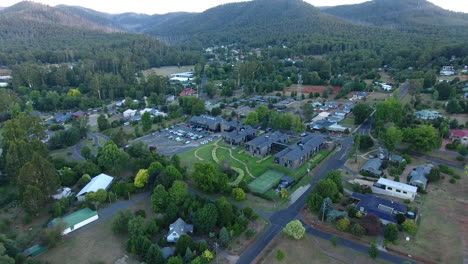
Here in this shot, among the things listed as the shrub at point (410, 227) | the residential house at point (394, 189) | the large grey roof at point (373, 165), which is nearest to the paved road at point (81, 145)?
the large grey roof at point (373, 165)

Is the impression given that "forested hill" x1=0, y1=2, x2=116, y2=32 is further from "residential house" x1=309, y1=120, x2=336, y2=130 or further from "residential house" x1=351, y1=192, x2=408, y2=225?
"residential house" x1=351, y1=192, x2=408, y2=225

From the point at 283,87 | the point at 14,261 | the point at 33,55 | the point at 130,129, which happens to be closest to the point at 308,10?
the point at 283,87

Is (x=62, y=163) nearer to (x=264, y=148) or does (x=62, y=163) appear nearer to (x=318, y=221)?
(x=264, y=148)

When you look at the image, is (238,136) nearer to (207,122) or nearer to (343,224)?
(207,122)

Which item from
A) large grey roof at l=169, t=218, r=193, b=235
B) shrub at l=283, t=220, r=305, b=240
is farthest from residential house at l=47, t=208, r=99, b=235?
shrub at l=283, t=220, r=305, b=240

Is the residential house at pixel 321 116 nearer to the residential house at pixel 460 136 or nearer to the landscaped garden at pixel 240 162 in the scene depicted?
the landscaped garden at pixel 240 162

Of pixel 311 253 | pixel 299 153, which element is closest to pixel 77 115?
pixel 299 153
